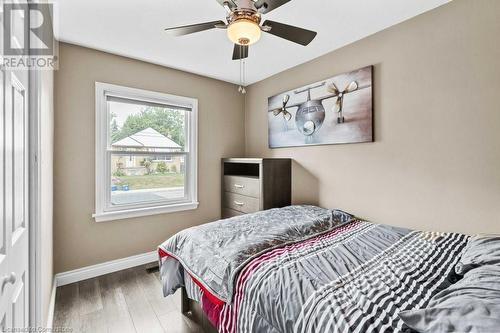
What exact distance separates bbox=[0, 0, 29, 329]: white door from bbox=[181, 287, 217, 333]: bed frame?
1043 millimetres

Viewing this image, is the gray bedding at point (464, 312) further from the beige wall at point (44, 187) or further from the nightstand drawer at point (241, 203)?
the nightstand drawer at point (241, 203)

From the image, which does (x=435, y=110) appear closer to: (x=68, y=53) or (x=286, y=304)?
(x=286, y=304)

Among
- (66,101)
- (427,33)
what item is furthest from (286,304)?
(66,101)

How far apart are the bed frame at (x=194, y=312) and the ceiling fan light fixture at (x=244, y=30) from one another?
1.97 meters

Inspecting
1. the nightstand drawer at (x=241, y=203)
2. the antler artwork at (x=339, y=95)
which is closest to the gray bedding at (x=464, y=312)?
the antler artwork at (x=339, y=95)

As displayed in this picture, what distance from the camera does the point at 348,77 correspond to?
255 cm

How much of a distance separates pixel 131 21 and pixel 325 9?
171 cm

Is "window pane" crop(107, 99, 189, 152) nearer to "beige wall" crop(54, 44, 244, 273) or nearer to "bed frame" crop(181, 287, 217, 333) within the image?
"beige wall" crop(54, 44, 244, 273)

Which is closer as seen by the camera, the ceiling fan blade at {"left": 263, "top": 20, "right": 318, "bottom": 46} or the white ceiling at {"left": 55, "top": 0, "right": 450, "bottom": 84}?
the ceiling fan blade at {"left": 263, "top": 20, "right": 318, "bottom": 46}

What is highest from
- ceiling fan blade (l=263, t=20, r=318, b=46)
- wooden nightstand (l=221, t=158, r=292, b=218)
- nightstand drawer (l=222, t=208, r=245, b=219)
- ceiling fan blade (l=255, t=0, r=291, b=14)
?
ceiling fan blade (l=255, t=0, r=291, b=14)

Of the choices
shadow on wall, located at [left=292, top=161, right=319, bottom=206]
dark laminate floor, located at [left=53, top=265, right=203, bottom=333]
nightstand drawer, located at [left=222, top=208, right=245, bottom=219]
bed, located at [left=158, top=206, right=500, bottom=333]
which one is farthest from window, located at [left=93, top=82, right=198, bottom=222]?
shadow on wall, located at [left=292, top=161, right=319, bottom=206]

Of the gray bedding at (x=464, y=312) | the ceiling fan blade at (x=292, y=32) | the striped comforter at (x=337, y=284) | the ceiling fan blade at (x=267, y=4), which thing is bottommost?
the striped comforter at (x=337, y=284)

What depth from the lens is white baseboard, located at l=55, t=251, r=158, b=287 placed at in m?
2.51

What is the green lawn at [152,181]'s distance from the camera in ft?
9.82
